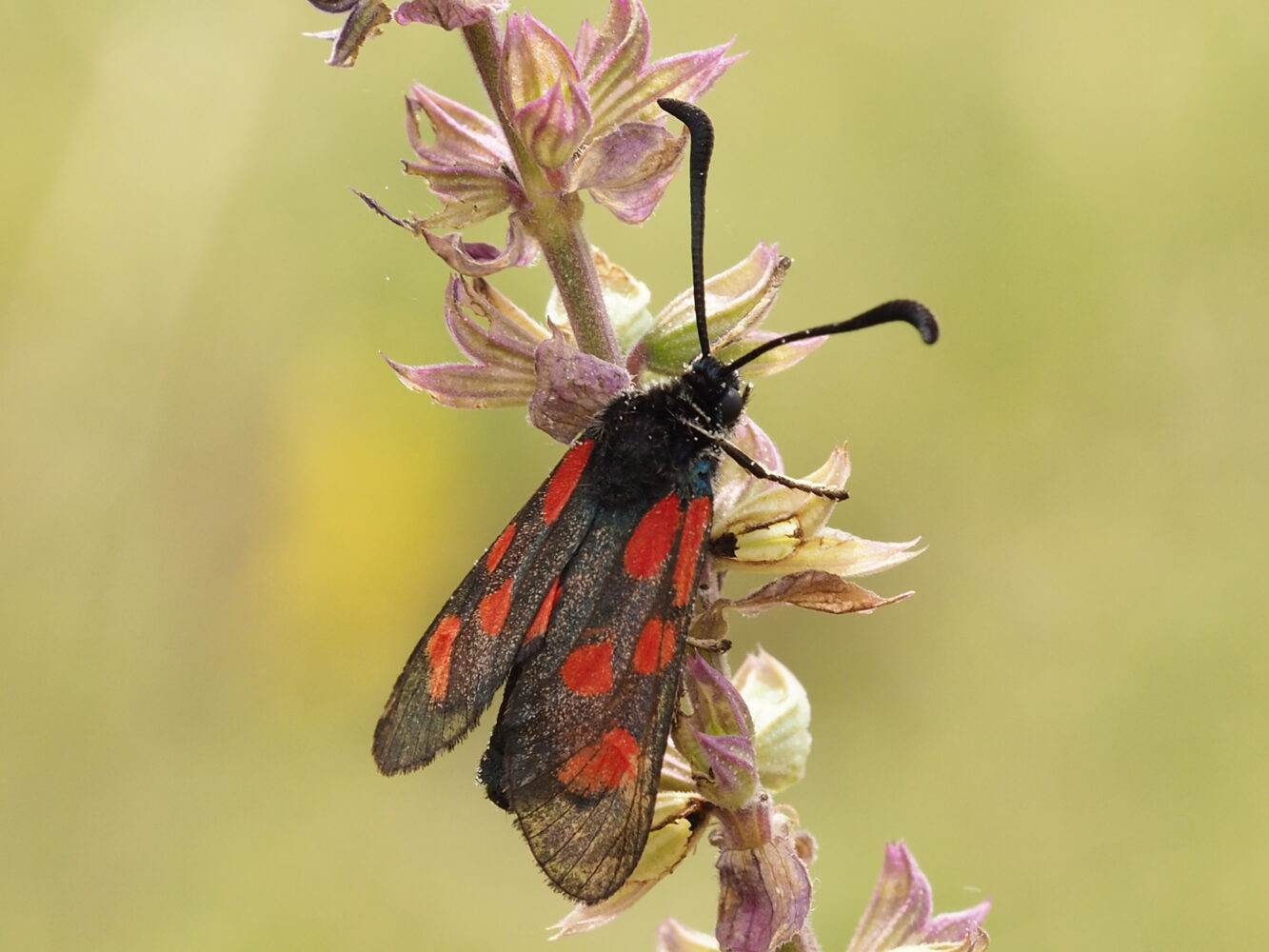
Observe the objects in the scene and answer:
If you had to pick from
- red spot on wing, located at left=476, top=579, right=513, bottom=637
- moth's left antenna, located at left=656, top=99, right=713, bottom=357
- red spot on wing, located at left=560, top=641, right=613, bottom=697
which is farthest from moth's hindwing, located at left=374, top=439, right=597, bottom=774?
moth's left antenna, located at left=656, top=99, right=713, bottom=357

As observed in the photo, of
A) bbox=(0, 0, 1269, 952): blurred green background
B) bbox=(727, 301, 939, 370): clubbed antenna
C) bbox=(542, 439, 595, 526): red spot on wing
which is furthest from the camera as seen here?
bbox=(0, 0, 1269, 952): blurred green background

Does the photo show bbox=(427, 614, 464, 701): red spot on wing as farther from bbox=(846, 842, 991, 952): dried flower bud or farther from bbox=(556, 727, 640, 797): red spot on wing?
bbox=(846, 842, 991, 952): dried flower bud

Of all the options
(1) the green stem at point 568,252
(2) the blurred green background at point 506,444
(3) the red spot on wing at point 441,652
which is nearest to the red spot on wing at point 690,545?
(1) the green stem at point 568,252

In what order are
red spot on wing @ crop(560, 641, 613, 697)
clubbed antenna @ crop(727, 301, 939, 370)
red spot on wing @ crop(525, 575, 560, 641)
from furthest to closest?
red spot on wing @ crop(525, 575, 560, 641)
red spot on wing @ crop(560, 641, 613, 697)
clubbed antenna @ crop(727, 301, 939, 370)

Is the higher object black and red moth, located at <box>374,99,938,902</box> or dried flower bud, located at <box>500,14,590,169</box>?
dried flower bud, located at <box>500,14,590,169</box>

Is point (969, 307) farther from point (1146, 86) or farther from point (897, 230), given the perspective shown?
point (1146, 86)

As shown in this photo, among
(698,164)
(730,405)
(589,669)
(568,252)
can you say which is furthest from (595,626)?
(698,164)

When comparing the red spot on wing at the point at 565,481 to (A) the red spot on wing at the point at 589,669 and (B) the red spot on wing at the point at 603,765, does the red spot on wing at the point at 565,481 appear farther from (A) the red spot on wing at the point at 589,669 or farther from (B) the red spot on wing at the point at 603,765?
(B) the red spot on wing at the point at 603,765
